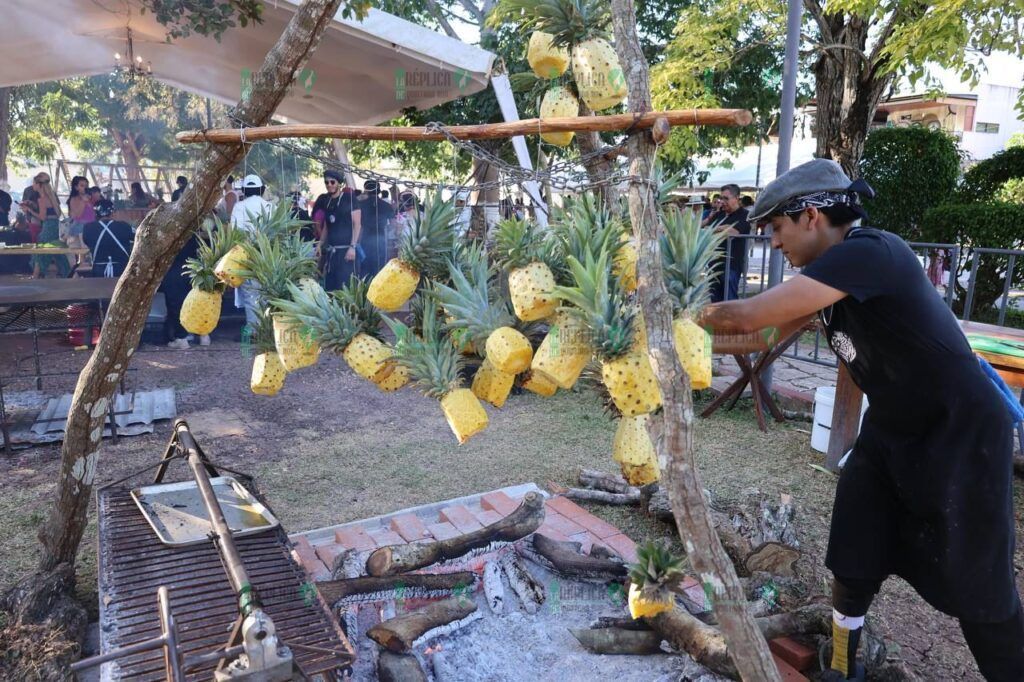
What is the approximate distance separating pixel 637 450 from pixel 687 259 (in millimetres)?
584

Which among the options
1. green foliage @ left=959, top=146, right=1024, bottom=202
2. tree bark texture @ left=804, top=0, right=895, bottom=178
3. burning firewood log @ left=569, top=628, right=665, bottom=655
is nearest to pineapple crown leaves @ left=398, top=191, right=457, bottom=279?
burning firewood log @ left=569, top=628, right=665, bottom=655

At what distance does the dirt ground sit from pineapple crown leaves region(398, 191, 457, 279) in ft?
7.76

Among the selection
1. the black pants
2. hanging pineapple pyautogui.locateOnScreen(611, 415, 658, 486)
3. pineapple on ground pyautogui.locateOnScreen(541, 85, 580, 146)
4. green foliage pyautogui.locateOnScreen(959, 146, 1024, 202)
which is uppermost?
green foliage pyautogui.locateOnScreen(959, 146, 1024, 202)

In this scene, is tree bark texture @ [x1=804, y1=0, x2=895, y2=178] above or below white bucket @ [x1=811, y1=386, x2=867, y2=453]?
above

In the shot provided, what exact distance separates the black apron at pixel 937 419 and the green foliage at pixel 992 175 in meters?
11.1

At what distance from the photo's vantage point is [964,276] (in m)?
10.9

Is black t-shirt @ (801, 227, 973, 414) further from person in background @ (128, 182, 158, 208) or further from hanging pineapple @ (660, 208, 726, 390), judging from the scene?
person in background @ (128, 182, 158, 208)

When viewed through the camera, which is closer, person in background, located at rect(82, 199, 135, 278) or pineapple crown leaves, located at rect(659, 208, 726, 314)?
pineapple crown leaves, located at rect(659, 208, 726, 314)

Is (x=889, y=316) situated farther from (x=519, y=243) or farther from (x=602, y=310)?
(x=519, y=243)

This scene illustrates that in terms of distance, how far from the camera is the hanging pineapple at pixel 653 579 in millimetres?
1792

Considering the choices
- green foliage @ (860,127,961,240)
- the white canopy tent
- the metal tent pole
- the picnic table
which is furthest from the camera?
green foliage @ (860,127,961,240)

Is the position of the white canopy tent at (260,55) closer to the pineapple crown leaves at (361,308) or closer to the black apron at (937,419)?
the pineapple crown leaves at (361,308)

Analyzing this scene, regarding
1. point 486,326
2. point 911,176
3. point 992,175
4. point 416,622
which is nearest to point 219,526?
point 486,326

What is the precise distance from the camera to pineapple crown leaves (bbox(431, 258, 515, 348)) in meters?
2.23
